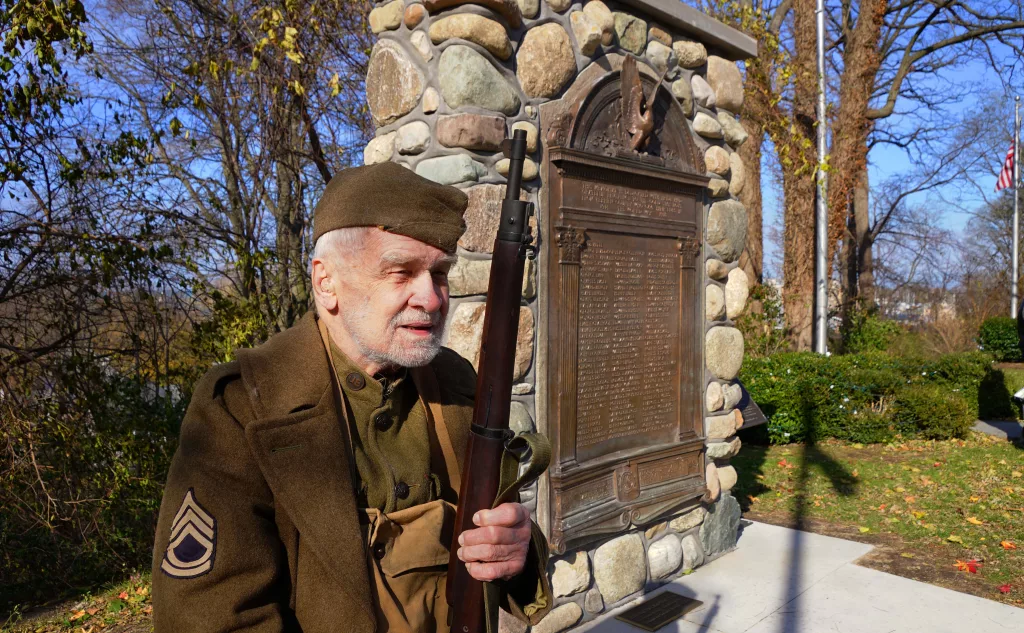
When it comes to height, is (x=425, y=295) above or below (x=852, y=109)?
below

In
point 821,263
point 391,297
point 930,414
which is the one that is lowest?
point 930,414

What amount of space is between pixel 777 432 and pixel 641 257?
609 cm

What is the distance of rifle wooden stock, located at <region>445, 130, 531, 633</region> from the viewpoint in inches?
69.9

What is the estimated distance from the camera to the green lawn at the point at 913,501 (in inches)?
→ 203

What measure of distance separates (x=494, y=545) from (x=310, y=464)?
452 mm

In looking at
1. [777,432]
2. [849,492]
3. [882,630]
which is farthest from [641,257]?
[777,432]

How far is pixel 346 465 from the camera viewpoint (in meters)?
1.66

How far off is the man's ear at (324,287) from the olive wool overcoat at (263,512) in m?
0.14

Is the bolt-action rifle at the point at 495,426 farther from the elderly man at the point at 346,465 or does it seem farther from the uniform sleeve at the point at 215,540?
the uniform sleeve at the point at 215,540

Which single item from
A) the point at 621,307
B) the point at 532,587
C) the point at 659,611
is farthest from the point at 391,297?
the point at 659,611

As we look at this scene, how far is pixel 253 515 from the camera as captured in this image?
1554 millimetres

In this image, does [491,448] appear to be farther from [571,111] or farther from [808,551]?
[808,551]

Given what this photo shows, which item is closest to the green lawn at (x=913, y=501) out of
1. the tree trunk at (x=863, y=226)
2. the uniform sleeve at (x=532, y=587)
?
the uniform sleeve at (x=532, y=587)

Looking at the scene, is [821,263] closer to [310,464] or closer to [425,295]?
[425,295]
